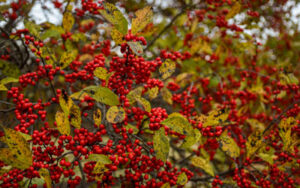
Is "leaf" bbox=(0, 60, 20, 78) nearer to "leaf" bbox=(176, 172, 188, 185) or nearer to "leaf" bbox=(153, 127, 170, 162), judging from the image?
"leaf" bbox=(153, 127, 170, 162)

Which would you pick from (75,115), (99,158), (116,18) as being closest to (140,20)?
(116,18)

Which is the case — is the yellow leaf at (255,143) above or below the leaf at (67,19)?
below

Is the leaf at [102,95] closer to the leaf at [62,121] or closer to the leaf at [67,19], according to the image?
the leaf at [62,121]

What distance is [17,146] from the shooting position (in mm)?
937

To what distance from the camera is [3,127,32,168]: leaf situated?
93 centimetres

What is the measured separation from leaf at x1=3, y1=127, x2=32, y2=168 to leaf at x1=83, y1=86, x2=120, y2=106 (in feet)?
1.17

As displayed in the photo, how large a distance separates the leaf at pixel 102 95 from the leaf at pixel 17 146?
14.1 inches

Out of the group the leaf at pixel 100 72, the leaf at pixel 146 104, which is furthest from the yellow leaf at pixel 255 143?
the leaf at pixel 100 72

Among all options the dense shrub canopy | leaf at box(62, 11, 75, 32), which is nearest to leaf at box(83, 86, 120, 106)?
the dense shrub canopy

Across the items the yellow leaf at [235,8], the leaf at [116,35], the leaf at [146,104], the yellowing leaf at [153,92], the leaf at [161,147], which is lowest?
the leaf at [161,147]

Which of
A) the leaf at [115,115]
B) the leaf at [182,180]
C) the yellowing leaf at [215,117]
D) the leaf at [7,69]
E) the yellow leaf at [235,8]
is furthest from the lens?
the yellow leaf at [235,8]

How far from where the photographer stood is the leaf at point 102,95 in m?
1.06

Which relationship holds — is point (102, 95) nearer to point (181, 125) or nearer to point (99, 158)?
point (99, 158)

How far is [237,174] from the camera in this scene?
162 cm
